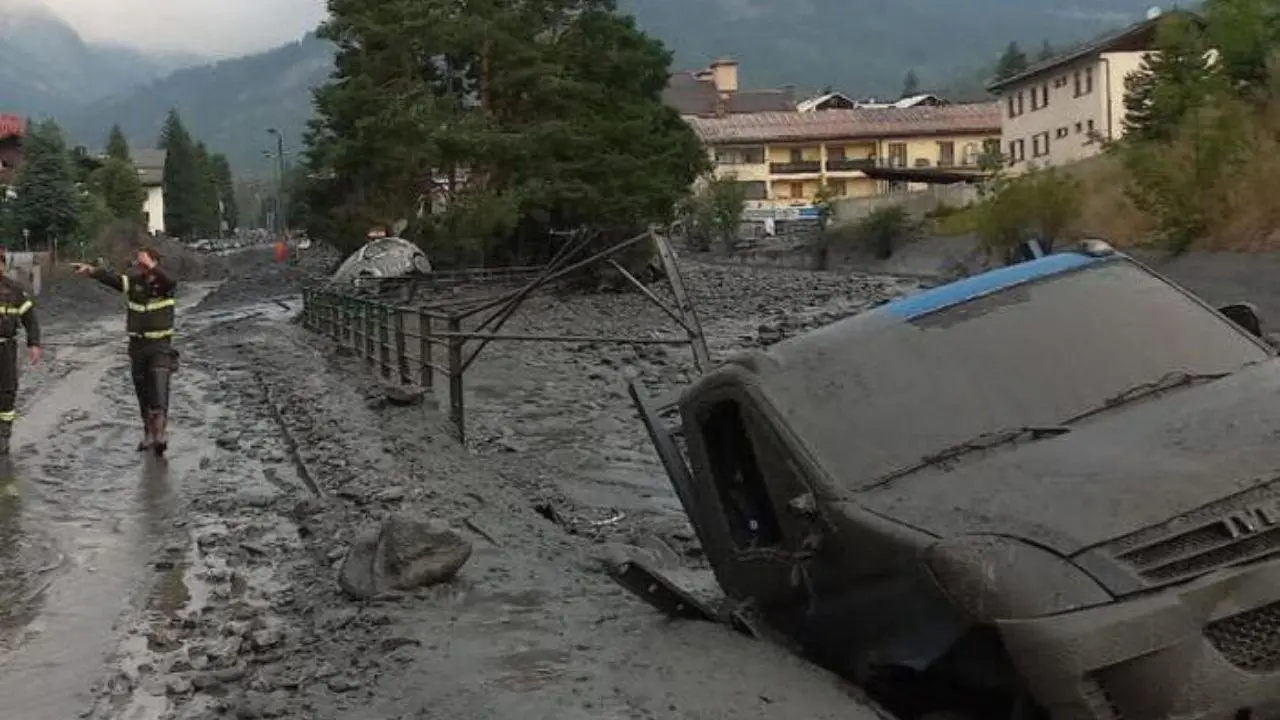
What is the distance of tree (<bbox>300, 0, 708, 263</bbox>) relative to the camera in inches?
1674

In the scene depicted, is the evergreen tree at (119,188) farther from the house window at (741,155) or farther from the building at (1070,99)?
the building at (1070,99)

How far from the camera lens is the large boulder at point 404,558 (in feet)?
27.7

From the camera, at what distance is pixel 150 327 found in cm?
1451

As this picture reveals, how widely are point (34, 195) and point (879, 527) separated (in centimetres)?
7325

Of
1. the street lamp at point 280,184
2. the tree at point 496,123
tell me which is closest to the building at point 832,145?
the street lamp at point 280,184

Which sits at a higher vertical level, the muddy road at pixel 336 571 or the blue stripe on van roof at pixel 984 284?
the blue stripe on van roof at pixel 984 284

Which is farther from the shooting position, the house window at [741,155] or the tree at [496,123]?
the house window at [741,155]

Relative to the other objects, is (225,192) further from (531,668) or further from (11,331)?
(531,668)

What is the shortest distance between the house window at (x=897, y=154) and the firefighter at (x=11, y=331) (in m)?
102

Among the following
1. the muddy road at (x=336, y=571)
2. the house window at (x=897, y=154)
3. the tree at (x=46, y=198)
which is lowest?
the muddy road at (x=336, y=571)

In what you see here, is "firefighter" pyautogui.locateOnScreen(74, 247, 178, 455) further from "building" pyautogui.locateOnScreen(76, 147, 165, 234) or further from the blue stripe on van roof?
"building" pyautogui.locateOnScreen(76, 147, 165, 234)

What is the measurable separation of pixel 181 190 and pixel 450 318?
455ft

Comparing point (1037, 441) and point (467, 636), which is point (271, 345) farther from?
point (1037, 441)

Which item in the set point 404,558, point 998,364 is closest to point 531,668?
point 404,558
